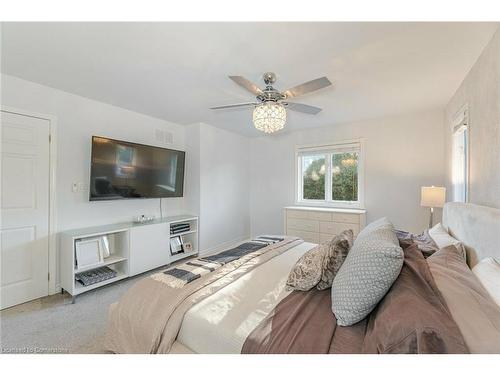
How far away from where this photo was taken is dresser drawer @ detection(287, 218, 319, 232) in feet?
12.1

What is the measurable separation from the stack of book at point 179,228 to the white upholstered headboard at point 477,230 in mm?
3228

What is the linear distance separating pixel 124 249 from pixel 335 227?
2.98 meters

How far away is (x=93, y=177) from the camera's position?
105 inches

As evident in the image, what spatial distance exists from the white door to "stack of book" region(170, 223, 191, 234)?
1419 mm

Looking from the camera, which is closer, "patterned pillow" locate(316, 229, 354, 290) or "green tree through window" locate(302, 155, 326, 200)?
"patterned pillow" locate(316, 229, 354, 290)

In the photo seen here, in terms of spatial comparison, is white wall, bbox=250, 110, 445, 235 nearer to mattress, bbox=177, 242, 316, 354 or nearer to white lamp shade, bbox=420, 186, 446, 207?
white lamp shade, bbox=420, 186, 446, 207

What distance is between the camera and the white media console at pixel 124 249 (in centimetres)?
239

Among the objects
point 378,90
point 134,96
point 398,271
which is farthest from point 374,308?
point 134,96

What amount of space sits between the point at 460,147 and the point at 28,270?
480 cm

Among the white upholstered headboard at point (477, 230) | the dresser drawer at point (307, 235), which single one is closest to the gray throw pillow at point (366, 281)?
the white upholstered headboard at point (477, 230)

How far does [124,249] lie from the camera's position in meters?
2.84

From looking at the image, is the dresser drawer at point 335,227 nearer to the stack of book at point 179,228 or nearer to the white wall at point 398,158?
the white wall at point 398,158

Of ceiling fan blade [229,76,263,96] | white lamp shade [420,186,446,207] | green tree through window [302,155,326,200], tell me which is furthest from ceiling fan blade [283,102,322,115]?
green tree through window [302,155,326,200]

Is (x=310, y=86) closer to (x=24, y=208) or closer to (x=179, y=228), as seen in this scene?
(x=179, y=228)
